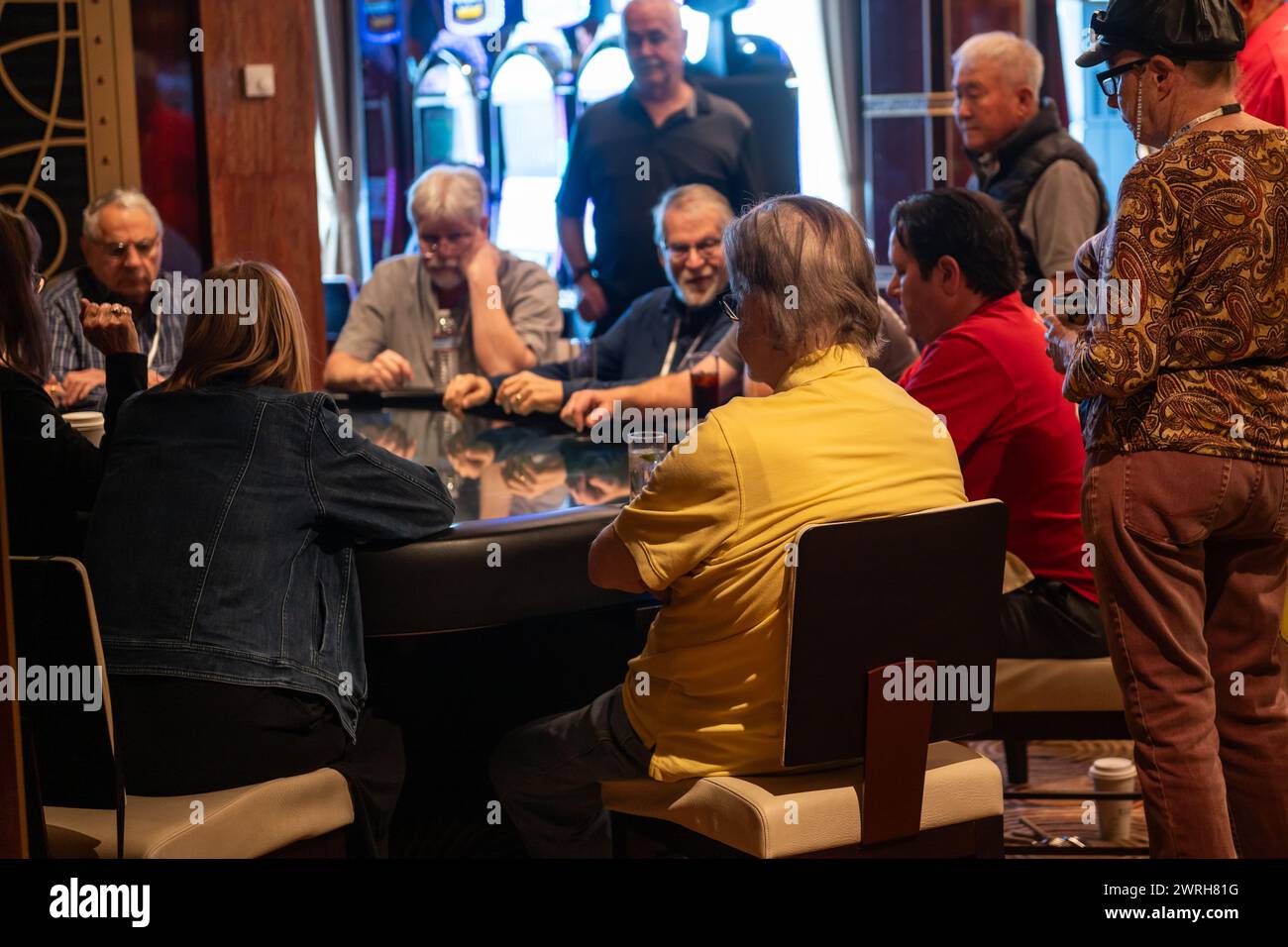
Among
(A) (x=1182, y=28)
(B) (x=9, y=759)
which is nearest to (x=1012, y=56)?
(A) (x=1182, y=28)

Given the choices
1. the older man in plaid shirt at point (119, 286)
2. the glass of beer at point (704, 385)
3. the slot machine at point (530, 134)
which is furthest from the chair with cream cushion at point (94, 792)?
the slot machine at point (530, 134)

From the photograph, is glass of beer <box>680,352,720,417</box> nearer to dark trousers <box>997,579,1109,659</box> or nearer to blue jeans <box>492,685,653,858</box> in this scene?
dark trousers <box>997,579,1109,659</box>

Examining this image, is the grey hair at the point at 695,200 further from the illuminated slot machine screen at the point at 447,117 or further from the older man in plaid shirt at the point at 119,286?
the illuminated slot machine screen at the point at 447,117

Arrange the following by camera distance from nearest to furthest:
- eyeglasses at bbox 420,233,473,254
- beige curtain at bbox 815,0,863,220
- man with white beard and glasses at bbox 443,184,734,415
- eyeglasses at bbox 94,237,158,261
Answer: man with white beard and glasses at bbox 443,184,734,415
eyeglasses at bbox 94,237,158,261
eyeglasses at bbox 420,233,473,254
beige curtain at bbox 815,0,863,220

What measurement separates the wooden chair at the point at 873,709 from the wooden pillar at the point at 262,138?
370cm

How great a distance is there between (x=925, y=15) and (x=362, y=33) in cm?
299

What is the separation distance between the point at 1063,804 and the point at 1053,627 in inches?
41.4

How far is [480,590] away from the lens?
2.08 m

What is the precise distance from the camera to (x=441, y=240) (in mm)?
4090

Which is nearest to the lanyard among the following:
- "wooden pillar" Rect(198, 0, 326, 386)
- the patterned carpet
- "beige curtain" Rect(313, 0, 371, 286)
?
"wooden pillar" Rect(198, 0, 326, 386)

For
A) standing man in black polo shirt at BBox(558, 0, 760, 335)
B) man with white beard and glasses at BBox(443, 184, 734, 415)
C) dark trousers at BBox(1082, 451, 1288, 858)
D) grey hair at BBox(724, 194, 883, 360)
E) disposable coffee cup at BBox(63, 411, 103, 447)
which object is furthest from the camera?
standing man in black polo shirt at BBox(558, 0, 760, 335)

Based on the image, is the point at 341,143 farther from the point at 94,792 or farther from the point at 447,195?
the point at 94,792

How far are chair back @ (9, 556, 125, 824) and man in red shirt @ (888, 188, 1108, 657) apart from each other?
138cm

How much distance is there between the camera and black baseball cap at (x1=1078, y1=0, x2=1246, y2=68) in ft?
6.31
